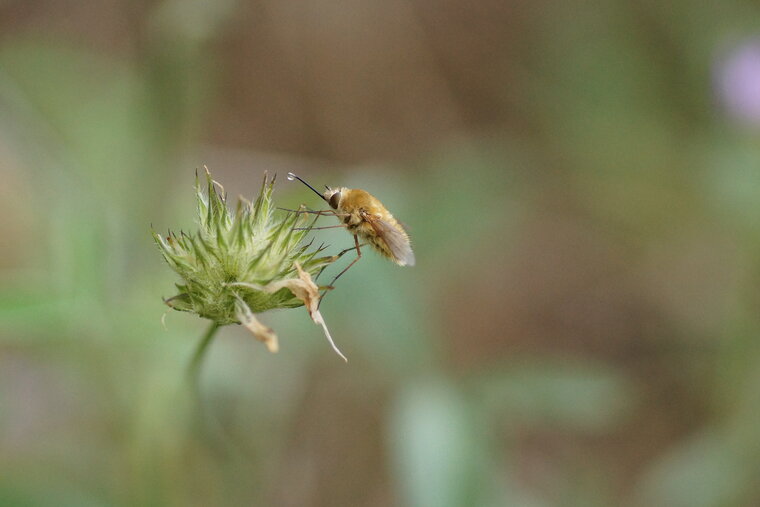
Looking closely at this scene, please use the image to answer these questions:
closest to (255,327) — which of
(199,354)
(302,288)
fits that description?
(302,288)

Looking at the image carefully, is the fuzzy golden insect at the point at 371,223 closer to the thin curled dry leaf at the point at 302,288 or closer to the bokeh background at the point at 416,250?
the bokeh background at the point at 416,250

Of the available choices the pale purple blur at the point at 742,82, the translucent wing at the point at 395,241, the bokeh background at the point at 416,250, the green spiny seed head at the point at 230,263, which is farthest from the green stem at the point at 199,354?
the pale purple blur at the point at 742,82

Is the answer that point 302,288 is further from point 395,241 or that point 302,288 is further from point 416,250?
point 416,250

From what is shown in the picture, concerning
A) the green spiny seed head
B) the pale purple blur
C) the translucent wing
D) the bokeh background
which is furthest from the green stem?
the pale purple blur

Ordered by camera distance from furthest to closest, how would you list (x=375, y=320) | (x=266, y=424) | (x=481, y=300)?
(x=481, y=300) < (x=266, y=424) < (x=375, y=320)

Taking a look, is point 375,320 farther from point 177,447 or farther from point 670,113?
point 670,113

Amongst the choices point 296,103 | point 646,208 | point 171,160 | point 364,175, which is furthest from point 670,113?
point 171,160
